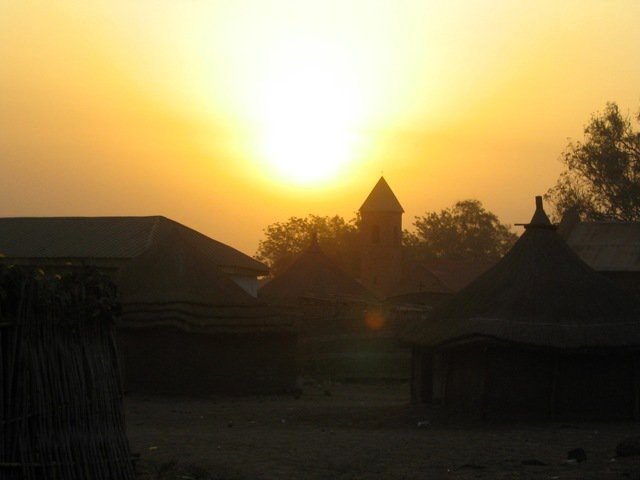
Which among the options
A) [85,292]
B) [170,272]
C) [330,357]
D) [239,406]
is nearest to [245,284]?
[330,357]

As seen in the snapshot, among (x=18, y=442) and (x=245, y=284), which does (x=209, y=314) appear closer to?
(x=18, y=442)

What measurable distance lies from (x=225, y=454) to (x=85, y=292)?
5.87 metres

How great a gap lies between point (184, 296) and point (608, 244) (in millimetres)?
28370

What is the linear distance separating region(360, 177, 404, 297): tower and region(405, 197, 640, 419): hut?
2461 inches

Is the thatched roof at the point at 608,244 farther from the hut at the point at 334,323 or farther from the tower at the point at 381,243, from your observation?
the tower at the point at 381,243

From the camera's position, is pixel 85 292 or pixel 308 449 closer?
pixel 85 292

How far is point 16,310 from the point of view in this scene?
11.5 metres

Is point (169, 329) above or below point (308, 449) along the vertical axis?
above

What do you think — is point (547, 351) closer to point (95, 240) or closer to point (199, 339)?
point (199, 339)

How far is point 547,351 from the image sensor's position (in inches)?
934

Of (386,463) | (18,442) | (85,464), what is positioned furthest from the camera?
(386,463)

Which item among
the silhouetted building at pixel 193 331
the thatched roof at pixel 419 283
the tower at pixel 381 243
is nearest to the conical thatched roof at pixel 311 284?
the thatched roof at pixel 419 283

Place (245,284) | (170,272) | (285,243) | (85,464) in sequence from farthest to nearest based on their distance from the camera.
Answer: (285,243), (245,284), (170,272), (85,464)

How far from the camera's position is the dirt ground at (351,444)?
15391mm
